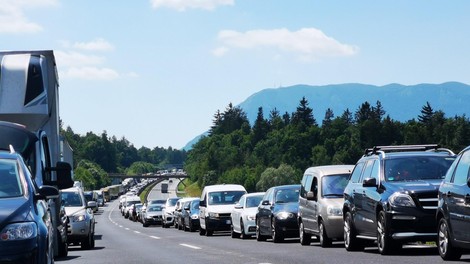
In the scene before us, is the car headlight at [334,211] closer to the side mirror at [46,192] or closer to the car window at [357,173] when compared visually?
the car window at [357,173]

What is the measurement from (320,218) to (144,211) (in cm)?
4049

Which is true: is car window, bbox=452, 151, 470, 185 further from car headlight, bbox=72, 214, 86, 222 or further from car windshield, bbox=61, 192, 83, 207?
car windshield, bbox=61, 192, 83, 207

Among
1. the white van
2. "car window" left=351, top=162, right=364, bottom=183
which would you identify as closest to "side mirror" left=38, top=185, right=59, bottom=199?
"car window" left=351, top=162, right=364, bottom=183

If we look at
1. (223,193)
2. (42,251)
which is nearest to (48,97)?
(42,251)

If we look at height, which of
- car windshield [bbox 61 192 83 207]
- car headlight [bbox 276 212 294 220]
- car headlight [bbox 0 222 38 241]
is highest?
car windshield [bbox 61 192 83 207]

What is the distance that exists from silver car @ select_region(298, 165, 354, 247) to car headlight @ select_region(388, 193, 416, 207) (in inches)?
175

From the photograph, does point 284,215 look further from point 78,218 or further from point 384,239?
point 384,239

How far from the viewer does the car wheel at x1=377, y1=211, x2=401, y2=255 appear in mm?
18422

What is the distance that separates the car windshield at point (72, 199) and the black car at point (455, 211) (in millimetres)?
13212

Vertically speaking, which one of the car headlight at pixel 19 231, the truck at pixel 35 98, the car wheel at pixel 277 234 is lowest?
the car wheel at pixel 277 234

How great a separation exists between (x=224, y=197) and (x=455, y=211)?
24.4m

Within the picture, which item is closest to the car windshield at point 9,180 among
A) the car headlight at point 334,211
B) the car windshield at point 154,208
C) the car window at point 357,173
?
the car window at point 357,173

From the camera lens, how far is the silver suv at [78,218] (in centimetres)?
2639

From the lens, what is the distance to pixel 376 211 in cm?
1903
